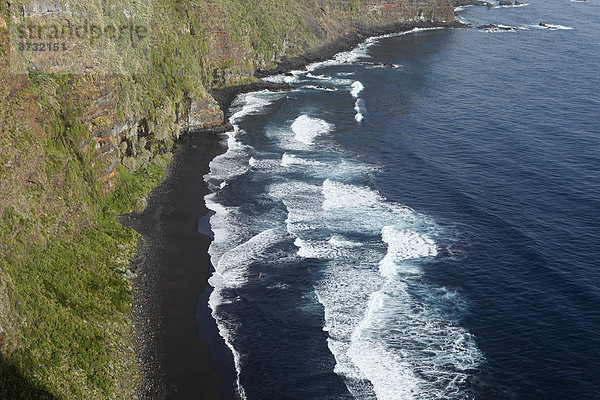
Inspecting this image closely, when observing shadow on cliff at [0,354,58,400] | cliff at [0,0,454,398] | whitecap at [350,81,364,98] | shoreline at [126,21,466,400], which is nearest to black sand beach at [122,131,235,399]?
shoreline at [126,21,466,400]

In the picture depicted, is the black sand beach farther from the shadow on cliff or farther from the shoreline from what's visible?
the shadow on cliff

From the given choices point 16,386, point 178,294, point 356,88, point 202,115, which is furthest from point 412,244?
point 356,88

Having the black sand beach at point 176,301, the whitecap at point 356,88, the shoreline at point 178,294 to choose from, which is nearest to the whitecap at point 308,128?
the shoreline at point 178,294

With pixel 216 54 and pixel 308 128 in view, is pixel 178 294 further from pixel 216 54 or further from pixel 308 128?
pixel 216 54

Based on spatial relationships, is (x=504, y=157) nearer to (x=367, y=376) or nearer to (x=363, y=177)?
(x=363, y=177)

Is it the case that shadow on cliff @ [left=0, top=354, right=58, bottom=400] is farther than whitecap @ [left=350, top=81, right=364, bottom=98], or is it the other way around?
whitecap @ [left=350, top=81, right=364, bottom=98]

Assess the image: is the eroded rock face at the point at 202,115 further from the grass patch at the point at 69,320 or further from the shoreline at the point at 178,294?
the grass patch at the point at 69,320

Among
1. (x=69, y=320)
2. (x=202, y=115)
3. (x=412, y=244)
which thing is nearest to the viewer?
(x=69, y=320)

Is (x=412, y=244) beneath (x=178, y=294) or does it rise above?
above
